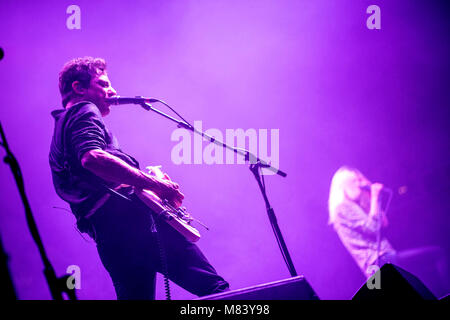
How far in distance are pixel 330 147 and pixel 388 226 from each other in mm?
768

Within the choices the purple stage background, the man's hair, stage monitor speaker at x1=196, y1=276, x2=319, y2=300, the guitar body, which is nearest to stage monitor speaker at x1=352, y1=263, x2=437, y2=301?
stage monitor speaker at x1=196, y1=276, x2=319, y2=300

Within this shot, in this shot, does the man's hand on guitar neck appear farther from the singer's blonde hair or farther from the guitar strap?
the singer's blonde hair

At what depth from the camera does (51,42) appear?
96.1 inches

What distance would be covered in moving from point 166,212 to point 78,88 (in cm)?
87

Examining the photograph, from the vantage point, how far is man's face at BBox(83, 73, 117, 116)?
1.98 metres

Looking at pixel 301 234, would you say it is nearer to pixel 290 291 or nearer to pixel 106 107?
pixel 290 291

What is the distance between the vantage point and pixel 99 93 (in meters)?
2.00

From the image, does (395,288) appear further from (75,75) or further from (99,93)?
(75,75)

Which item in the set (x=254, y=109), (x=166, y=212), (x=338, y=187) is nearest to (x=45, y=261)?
(x=166, y=212)

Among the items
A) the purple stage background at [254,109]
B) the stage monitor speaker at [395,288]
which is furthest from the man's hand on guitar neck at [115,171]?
the stage monitor speaker at [395,288]

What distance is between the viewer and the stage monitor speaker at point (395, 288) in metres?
1.15

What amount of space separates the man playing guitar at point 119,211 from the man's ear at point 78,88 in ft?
0.73
